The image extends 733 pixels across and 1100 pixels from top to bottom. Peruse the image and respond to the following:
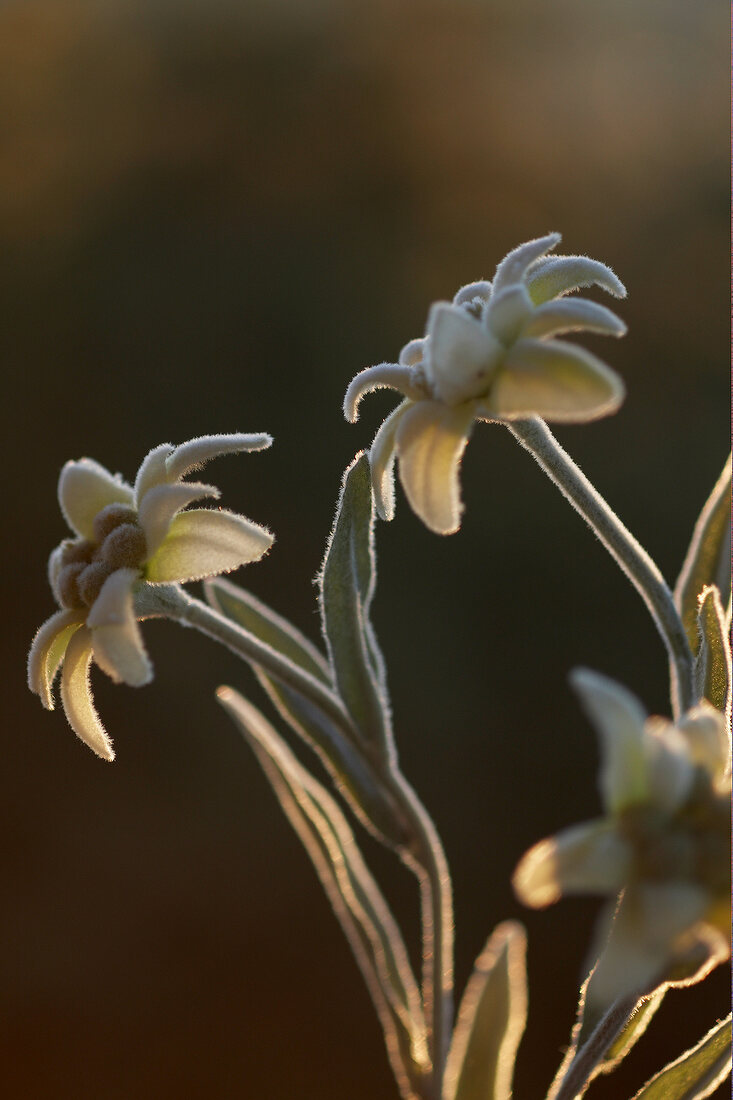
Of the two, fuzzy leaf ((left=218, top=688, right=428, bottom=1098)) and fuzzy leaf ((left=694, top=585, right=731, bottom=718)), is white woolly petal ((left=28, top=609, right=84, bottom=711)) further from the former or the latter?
fuzzy leaf ((left=694, top=585, right=731, bottom=718))

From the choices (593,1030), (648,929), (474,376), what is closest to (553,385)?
(474,376)

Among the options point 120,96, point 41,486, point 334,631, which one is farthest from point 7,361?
point 334,631

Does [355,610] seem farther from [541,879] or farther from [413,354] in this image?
[541,879]

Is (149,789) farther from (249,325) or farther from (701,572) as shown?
(701,572)

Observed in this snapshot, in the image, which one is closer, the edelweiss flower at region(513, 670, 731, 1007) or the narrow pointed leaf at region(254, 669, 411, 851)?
the edelweiss flower at region(513, 670, 731, 1007)

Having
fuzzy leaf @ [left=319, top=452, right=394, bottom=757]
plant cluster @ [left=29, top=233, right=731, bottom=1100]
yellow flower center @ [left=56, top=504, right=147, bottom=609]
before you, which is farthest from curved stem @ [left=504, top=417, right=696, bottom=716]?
yellow flower center @ [left=56, top=504, right=147, bottom=609]

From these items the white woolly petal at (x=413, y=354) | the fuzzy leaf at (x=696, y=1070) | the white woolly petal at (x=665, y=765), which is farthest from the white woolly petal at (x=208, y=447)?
the fuzzy leaf at (x=696, y=1070)

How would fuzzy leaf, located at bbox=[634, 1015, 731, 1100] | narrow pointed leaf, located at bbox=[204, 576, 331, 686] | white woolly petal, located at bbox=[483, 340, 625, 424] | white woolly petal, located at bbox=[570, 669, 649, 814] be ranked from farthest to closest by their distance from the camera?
narrow pointed leaf, located at bbox=[204, 576, 331, 686] < fuzzy leaf, located at bbox=[634, 1015, 731, 1100] < white woolly petal, located at bbox=[483, 340, 625, 424] < white woolly petal, located at bbox=[570, 669, 649, 814]

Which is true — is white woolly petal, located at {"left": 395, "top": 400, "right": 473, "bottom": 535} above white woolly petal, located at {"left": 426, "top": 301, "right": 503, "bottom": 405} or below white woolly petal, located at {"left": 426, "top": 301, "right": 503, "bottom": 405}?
below
